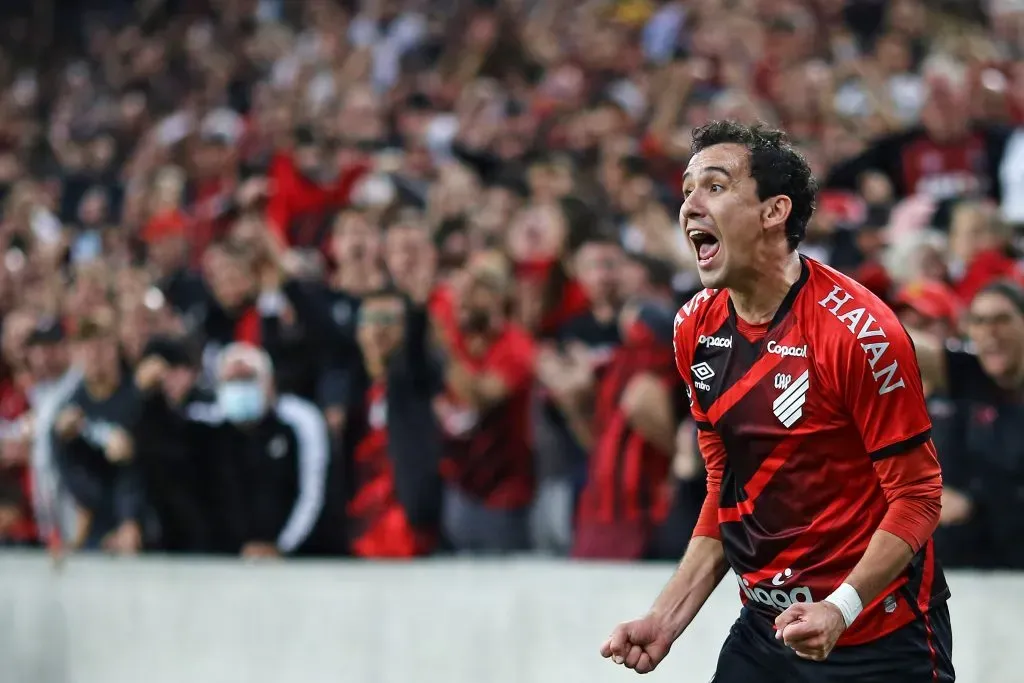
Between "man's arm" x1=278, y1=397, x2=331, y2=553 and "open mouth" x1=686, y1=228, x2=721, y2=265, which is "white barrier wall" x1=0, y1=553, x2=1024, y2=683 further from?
"open mouth" x1=686, y1=228, x2=721, y2=265

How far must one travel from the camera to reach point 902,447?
13.4 ft

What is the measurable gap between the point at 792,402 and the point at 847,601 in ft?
1.92

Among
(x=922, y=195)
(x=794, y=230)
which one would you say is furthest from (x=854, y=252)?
(x=794, y=230)

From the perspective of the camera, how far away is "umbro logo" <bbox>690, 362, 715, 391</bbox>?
14.9 ft

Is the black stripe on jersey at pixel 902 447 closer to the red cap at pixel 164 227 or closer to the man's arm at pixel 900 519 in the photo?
the man's arm at pixel 900 519

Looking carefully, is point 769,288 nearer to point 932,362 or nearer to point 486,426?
point 932,362

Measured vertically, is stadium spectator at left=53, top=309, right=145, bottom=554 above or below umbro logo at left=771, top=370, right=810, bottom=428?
below

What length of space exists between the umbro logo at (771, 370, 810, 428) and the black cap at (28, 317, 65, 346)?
6594 millimetres

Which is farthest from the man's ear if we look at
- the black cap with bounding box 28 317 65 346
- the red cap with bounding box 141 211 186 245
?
the red cap with bounding box 141 211 186 245

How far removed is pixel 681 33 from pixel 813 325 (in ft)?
29.8

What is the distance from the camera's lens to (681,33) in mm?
12984

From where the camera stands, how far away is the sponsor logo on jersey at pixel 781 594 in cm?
437

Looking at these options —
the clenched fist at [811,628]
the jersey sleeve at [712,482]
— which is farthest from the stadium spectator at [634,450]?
the clenched fist at [811,628]

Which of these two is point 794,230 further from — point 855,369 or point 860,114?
point 860,114
